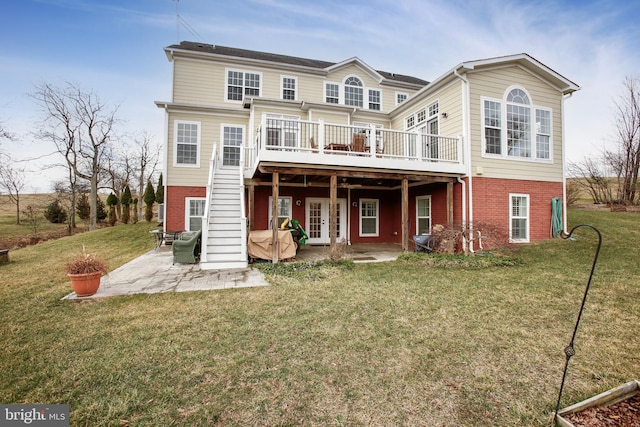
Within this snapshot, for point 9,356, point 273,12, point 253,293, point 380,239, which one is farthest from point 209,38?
point 9,356

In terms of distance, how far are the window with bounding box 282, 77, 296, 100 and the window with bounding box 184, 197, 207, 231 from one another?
6.19 metres

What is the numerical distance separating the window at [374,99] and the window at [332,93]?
1.74 m

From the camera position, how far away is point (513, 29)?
38.9 ft

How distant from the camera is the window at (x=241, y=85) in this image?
1250 cm

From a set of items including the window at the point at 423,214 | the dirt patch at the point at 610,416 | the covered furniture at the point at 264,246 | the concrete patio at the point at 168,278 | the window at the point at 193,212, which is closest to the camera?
the dirt patch at the point at 610,416

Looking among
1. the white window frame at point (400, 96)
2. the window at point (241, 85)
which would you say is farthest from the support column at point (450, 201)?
→ the window at point (241, 85)

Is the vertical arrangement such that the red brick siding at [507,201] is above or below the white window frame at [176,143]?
below

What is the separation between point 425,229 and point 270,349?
952 cm

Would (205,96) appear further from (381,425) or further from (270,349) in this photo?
(381,425)

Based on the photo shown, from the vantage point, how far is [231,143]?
12.1 meters

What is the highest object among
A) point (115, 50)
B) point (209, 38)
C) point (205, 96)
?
point (209, 38)

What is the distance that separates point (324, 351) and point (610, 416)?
2.30 m

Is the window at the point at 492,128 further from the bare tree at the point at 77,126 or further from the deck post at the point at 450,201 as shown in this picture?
the bare tree at the point at 77,126

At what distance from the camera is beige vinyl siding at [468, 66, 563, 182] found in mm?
9320
